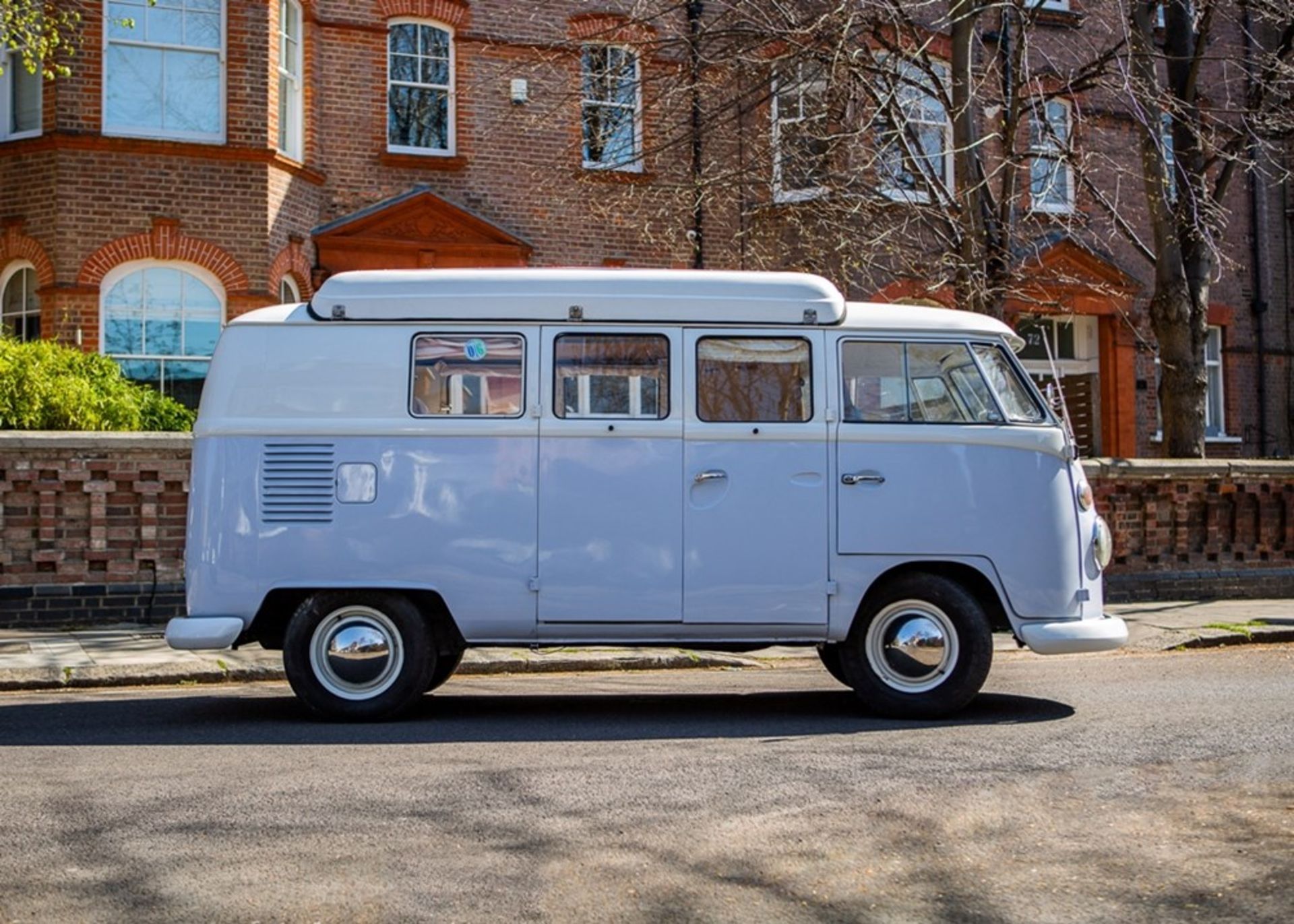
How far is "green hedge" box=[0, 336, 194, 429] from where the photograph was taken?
14.2m

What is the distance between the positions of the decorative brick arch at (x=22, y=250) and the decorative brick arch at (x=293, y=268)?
2479 millimetres

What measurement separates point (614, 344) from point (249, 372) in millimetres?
2046

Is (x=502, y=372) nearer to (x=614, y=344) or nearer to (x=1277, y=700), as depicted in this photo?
(x=614, y=344)

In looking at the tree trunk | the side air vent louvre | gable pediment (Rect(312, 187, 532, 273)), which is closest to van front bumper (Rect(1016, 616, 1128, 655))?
the side air vent louvre

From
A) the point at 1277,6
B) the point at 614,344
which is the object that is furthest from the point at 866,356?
the point at 1277,6

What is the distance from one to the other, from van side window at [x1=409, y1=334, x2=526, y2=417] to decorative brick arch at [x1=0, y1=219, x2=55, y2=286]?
36.3 feet

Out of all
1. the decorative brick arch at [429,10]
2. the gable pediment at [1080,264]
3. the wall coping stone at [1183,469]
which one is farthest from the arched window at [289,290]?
the gable pediment at [1080,264]

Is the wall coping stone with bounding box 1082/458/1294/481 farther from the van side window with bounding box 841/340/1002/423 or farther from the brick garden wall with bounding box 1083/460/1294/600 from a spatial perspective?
the van side window with bounding box 841/340/1002/423

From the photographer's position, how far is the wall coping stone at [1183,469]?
16.8 m

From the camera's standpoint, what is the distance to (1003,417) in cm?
932

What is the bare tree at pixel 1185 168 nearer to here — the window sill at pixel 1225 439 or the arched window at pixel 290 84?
the window sill at pixel 1225 439

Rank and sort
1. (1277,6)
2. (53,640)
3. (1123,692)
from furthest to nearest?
(1277,6), (53,640), (1123,692)

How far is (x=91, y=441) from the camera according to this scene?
13.8 meters

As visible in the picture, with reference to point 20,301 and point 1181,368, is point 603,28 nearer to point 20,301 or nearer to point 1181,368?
point 20,301
